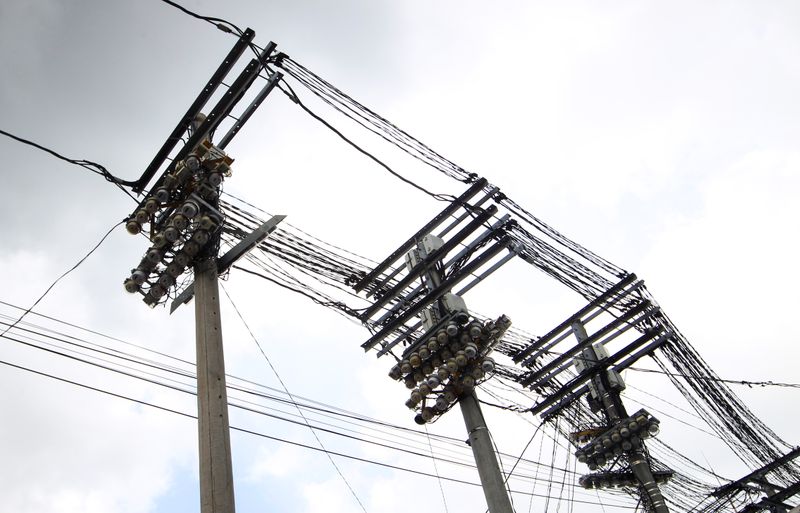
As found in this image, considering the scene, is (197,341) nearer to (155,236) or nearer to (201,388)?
(201,388)

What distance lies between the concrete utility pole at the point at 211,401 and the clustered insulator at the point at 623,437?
14.3 m

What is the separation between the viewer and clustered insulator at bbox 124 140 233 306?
8.13 metres

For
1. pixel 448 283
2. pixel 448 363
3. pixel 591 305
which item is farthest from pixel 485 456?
pixel 591 305

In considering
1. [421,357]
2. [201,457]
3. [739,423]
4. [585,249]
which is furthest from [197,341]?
[739,423]

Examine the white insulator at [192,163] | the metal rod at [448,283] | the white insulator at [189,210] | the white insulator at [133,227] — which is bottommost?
the white insulator at [189,210]

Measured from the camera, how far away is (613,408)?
61.5 ft

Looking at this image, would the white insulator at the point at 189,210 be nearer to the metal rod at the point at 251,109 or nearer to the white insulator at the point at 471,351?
the metal rod at the point at 251,109

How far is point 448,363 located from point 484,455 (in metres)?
1.89

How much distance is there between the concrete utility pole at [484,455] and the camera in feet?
34.1

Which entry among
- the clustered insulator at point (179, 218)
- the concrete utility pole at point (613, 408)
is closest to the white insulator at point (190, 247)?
the clustered insulator at point (179, 218)

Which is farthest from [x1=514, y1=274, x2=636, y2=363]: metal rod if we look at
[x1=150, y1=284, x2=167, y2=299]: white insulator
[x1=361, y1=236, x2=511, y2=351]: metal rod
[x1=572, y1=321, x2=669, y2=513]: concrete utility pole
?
[x1=150, y1=284, x2=167, y2=299]: white insulator

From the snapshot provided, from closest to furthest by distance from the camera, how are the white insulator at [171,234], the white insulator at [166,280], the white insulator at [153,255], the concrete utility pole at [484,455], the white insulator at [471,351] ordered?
1. the white insulator at [171,234]
2. the white insulator at [153,255]
3. the white insulator at [166,280]
4. the concrete utility pole at [484,455]
5. the white insulator at [471,351]

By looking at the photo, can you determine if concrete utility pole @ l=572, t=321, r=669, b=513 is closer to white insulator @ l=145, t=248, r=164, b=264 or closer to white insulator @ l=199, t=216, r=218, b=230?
white insulator @ l=199, t=216, r=218, b=230

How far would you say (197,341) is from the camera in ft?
24.3
